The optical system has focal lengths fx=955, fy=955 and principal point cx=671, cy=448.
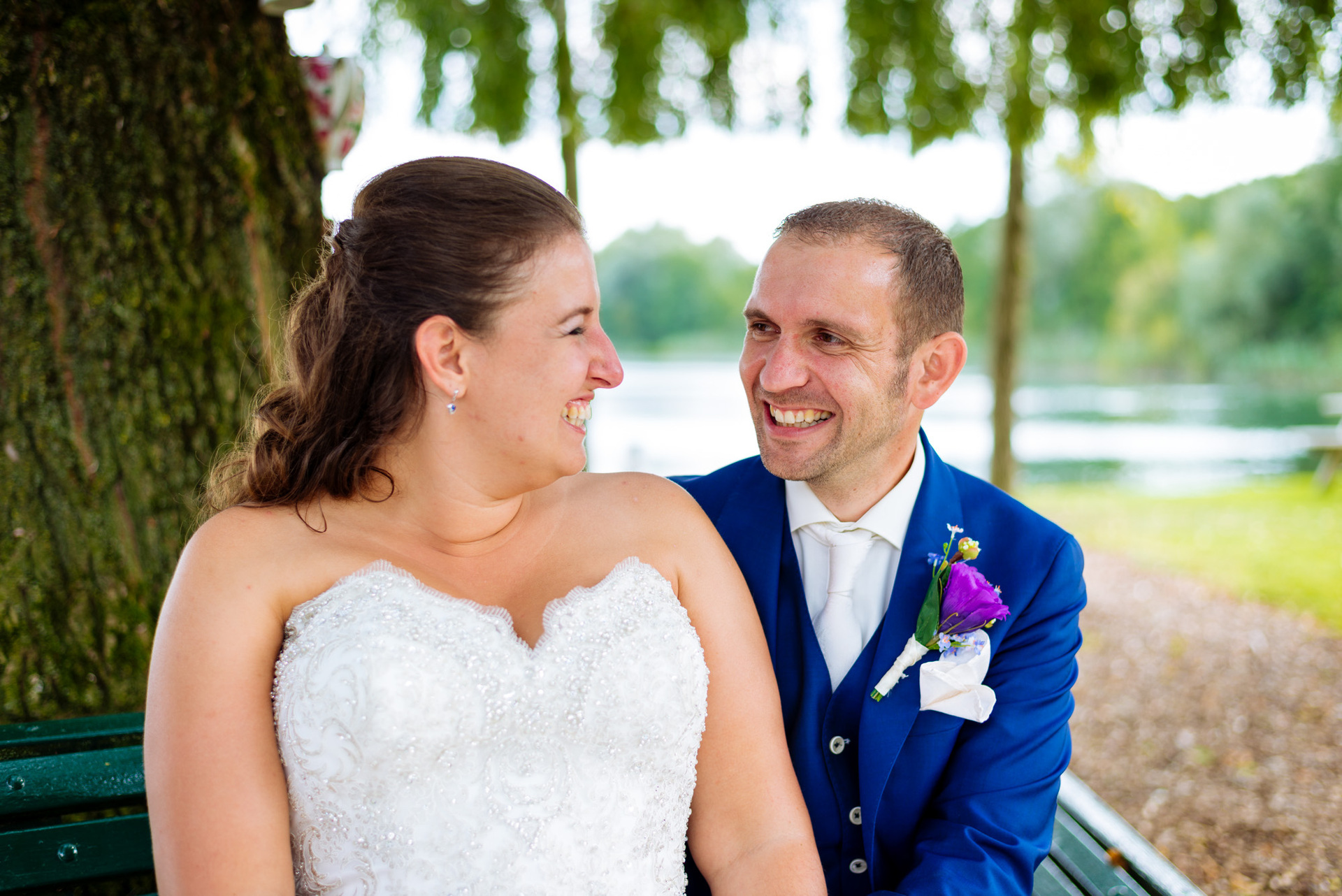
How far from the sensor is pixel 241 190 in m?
2.74

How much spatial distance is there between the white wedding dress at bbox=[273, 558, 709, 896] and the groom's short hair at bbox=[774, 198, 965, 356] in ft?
3.21

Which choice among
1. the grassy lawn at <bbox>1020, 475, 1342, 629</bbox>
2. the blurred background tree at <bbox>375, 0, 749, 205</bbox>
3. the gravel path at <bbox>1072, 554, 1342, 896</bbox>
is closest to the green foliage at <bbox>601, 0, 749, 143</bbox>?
the blurred background tree at <bbox>375, 0, 749, 205</bbox>

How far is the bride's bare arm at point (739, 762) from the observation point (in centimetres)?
198

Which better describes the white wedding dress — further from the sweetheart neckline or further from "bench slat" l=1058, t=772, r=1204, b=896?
"bench slat" l=1058, t=772, r=1204, b=896

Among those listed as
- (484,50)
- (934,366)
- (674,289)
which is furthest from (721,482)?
(674,289)

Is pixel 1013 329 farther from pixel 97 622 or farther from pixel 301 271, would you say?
pixel 97 622

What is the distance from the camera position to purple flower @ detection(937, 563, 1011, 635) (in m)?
2.04

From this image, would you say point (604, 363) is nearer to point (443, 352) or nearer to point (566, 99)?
point (443, 352)

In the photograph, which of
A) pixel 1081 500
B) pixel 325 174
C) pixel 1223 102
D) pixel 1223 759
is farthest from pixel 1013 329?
pixel 325 174

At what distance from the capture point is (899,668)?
2.14 metres

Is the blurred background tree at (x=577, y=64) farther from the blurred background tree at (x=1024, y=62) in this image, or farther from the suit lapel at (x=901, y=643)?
the suit lapel at (x=901, y=643)

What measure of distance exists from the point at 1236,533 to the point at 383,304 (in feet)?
31.2

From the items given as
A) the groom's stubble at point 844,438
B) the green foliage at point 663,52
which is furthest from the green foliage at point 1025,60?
the groom's stubble at point 844,438

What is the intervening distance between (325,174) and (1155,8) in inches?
193
